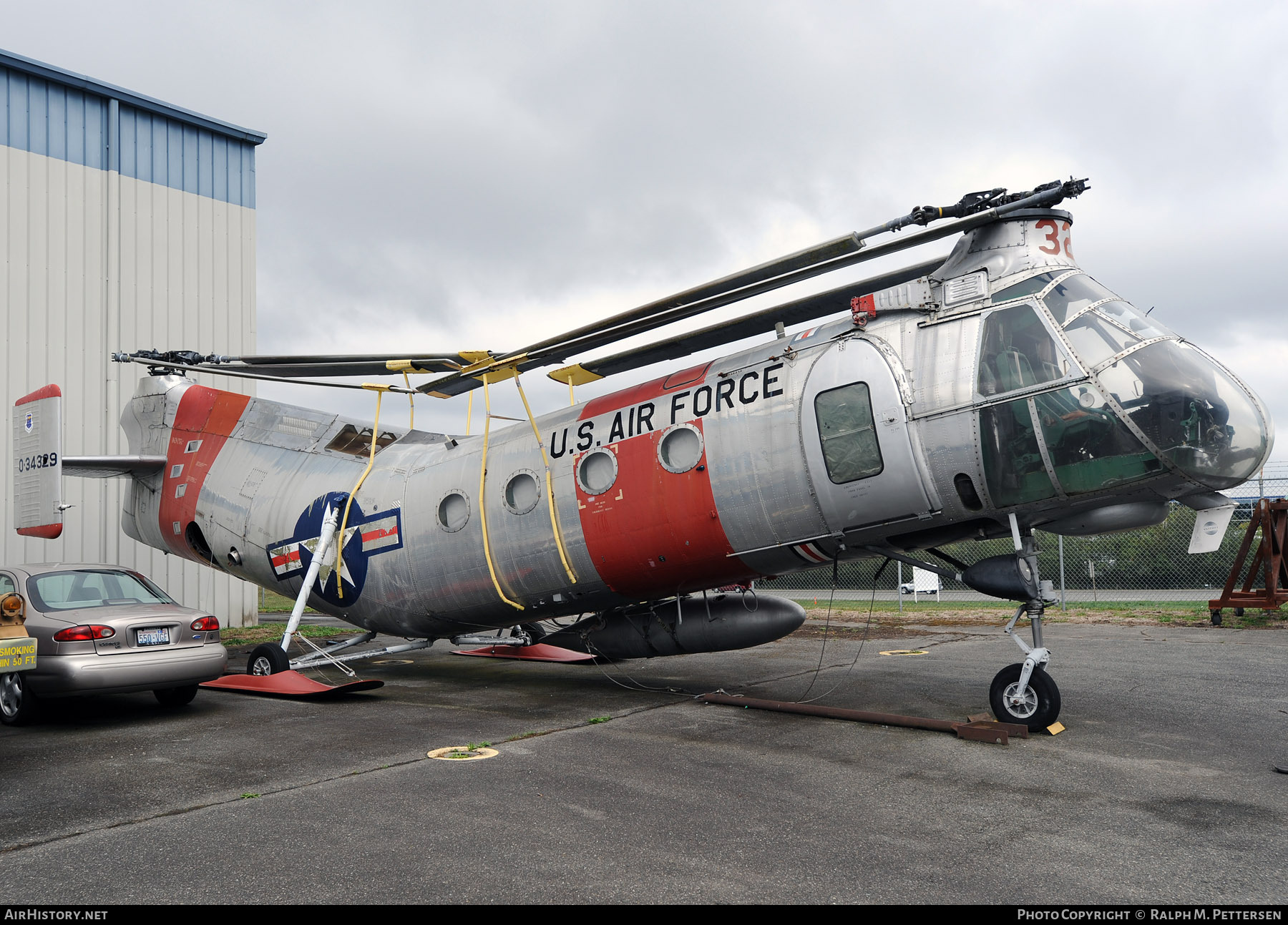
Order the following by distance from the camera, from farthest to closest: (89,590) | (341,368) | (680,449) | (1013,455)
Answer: (341,368)
(89,590)
(680,449)
(1013,455)

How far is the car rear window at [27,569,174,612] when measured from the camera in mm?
8570

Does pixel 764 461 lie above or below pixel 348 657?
above

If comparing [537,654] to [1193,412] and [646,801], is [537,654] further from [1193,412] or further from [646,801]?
[1193,412]

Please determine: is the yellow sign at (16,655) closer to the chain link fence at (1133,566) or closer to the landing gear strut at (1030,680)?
the landing gear strut at (1030,680)

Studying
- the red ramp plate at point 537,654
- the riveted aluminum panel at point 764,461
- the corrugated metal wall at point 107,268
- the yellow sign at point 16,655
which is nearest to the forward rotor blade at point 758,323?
the riveted aluminum panel at point 764,461

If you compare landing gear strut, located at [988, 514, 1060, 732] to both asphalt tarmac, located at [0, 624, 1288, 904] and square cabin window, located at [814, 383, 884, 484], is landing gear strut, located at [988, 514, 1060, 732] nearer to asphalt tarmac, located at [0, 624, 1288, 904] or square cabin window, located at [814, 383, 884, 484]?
asphalt tarmac, located at [0, 624, 1288, 904]

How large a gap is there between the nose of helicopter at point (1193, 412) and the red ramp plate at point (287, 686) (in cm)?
833

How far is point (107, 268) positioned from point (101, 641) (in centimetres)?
1191

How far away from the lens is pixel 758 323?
9.27m

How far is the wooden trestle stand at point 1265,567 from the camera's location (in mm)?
16266

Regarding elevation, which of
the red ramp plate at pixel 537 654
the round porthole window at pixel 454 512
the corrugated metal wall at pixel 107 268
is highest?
the corrugated metal wall at pixel 107 268

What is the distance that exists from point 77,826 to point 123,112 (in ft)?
55.5

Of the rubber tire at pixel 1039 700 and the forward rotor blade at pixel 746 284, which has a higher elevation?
the forward rotor blade at pixel 746 284

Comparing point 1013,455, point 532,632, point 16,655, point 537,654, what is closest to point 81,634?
point 16,655
